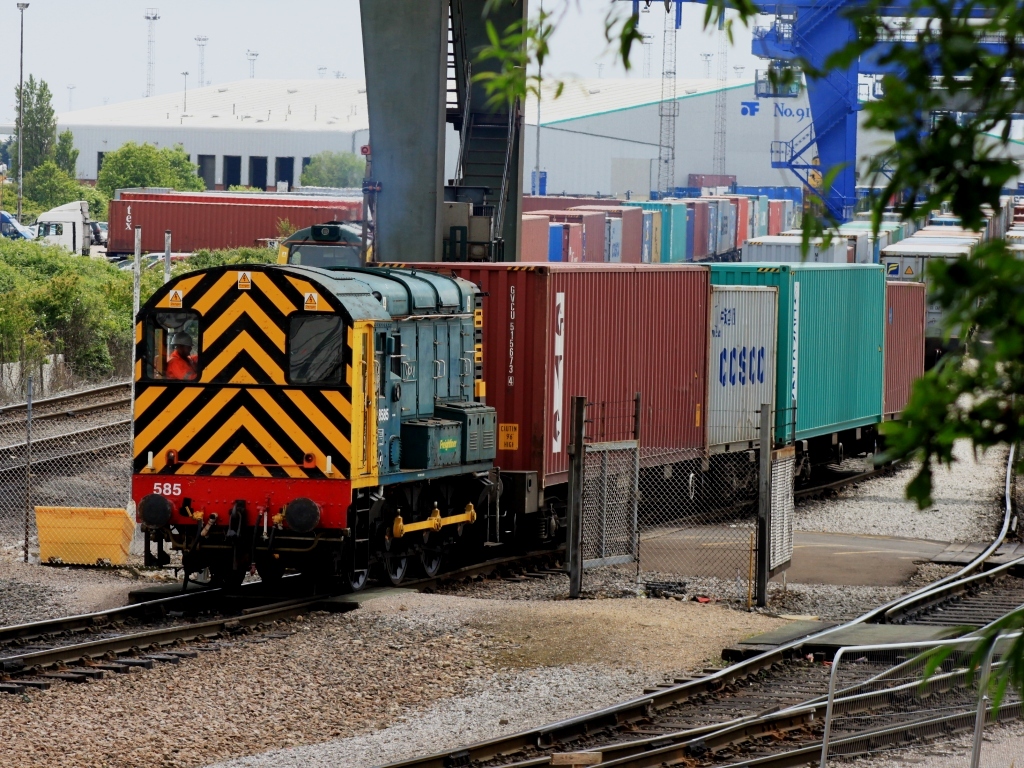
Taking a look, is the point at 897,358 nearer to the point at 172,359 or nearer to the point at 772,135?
the point at 172,359

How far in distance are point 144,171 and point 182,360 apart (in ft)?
269

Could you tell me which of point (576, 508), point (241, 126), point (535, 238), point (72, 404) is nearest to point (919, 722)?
point (576, 508)

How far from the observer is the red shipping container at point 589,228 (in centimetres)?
4812

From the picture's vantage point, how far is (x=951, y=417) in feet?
10.6

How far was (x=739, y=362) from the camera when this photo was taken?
20.0 meters

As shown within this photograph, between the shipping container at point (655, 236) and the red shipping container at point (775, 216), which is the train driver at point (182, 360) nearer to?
the shipping container at point (655, 236)

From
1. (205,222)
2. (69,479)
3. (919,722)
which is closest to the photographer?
(919,722)

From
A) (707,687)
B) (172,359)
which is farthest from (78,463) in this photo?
(707,687)

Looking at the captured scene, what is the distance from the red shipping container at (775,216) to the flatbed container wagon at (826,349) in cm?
5448

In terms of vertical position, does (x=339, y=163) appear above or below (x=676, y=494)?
above

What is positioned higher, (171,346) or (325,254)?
(325,254)

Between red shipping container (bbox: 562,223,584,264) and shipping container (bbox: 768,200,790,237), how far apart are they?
33.5 m

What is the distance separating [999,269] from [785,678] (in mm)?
8097

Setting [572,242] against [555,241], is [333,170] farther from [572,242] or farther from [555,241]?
[555,241]
